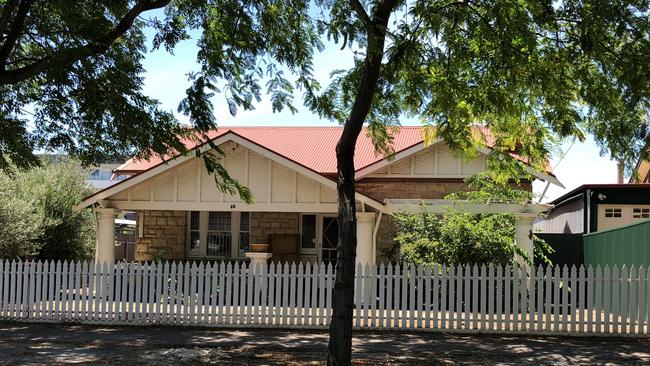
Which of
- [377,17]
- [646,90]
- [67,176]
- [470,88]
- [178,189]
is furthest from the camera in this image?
[67,176]

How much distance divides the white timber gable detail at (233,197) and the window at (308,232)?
3.40 m

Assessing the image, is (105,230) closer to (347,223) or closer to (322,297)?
(322,297)

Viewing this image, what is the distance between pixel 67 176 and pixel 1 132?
9.98m

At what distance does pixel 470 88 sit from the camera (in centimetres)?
1013

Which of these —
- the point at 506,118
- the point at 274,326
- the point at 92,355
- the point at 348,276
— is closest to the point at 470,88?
the point at 506,118

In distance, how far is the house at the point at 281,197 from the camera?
14.3 m

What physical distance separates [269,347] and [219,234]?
894 cm

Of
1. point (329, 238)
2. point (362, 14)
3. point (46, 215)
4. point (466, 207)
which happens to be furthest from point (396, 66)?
point (46, 215)

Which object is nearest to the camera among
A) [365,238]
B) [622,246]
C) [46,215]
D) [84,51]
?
[84,51]

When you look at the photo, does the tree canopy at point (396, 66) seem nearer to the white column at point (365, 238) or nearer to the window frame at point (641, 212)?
the white column at point (365, 238)

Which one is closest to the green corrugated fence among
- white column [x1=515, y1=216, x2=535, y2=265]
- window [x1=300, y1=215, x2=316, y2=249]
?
white column [x1=515, y1=216, x2=535, y2=265]

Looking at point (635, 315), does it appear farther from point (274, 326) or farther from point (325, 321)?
point (274, 326)

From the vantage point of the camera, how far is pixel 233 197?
14.8 metres

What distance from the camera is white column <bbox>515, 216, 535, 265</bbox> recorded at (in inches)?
516
